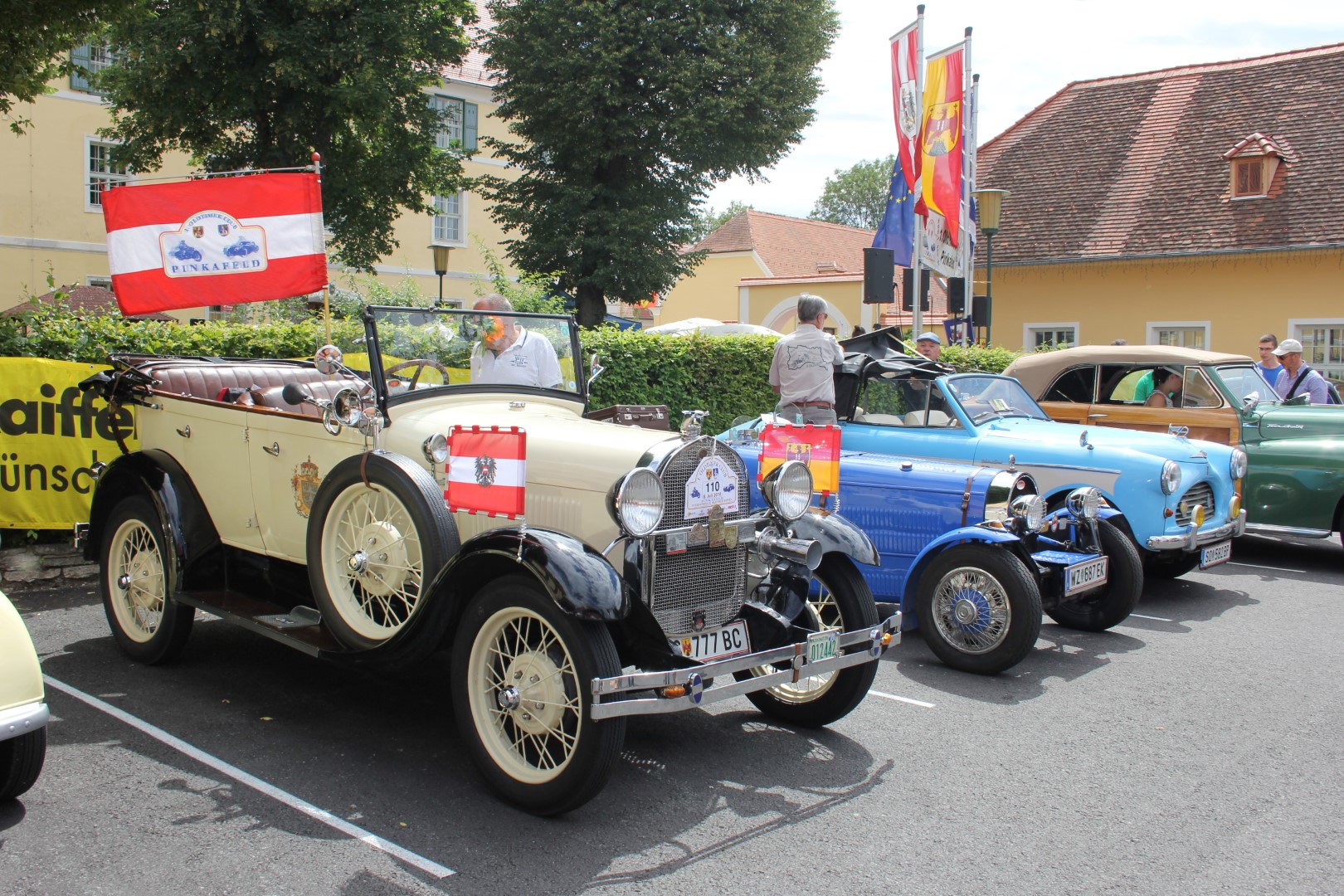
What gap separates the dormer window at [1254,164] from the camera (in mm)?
21328

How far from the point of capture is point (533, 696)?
3906mm

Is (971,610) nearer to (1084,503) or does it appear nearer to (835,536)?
(1084,503)

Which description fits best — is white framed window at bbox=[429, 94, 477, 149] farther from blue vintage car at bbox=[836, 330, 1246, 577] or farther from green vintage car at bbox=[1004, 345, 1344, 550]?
blue vintage car at bbox=[836, 330, 1246, 577]

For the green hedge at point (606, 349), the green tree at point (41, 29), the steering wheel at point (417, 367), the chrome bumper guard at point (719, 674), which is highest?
the green tree at point (41, 29)

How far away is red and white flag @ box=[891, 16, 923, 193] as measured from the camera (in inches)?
563

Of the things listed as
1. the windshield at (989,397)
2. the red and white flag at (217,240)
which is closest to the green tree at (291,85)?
the red and white flag at (217,240)

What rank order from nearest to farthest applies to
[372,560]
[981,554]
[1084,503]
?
1. [372,560]
2. [981,554]
3. [1084,503]

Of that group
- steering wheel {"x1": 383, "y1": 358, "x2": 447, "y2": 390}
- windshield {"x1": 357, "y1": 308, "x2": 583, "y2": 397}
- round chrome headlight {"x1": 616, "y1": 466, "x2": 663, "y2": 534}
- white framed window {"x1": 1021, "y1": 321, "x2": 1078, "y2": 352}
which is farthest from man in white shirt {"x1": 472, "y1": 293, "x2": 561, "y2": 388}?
white framed window {"x1": 1021, "y1": 321, "x2": 1078, "y2": 352}

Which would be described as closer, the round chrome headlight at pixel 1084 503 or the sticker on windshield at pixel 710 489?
the sticker on windshield at pixel 710 489

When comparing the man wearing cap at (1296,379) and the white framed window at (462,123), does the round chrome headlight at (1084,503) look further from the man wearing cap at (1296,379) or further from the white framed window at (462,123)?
the white framed window at (462,123)

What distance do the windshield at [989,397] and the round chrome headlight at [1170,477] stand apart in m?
1.24

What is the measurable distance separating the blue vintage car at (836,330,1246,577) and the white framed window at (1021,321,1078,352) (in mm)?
15854

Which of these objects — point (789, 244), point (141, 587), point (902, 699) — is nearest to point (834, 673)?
point (902, 699)

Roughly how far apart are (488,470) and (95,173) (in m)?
28.6
